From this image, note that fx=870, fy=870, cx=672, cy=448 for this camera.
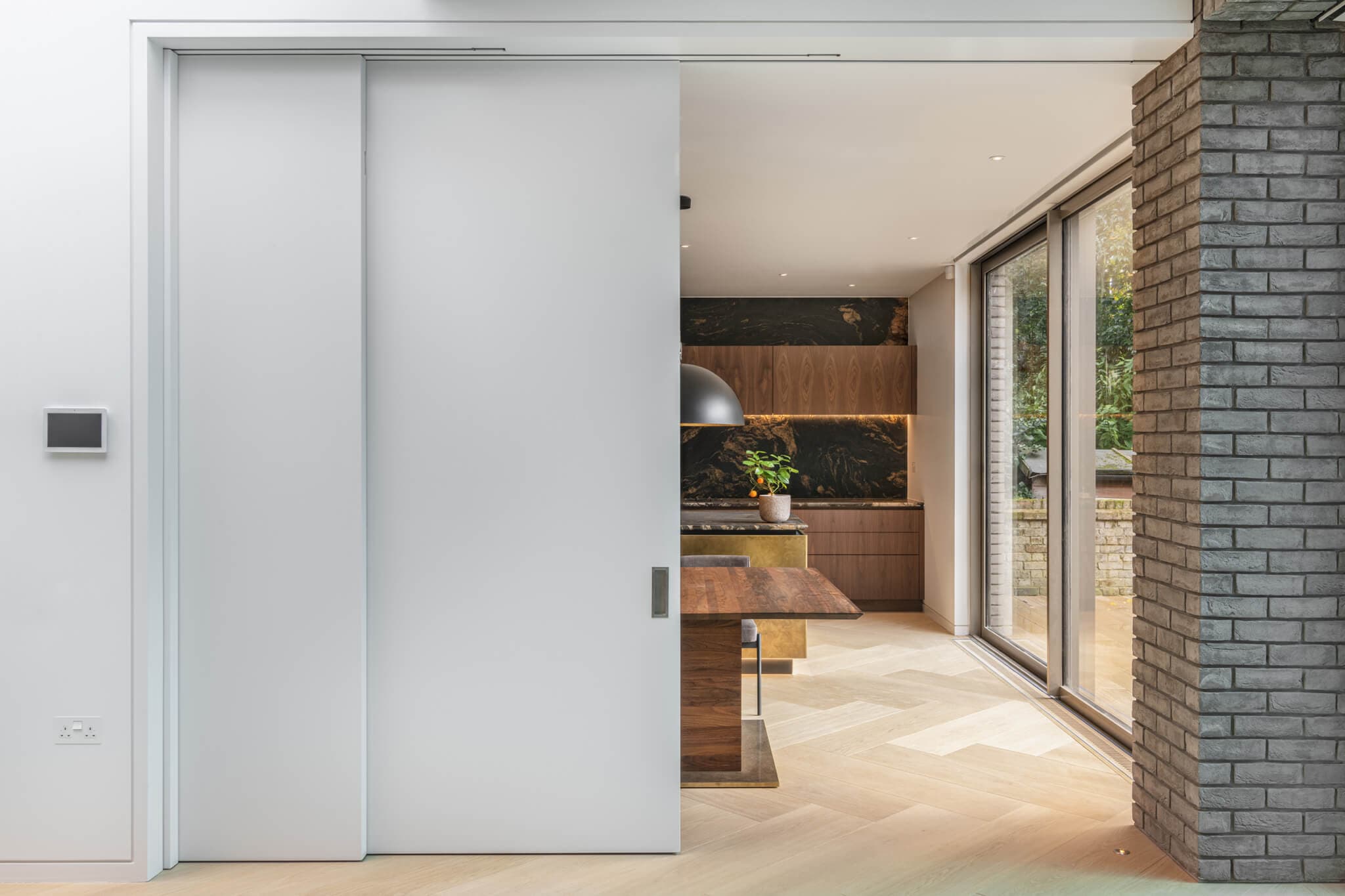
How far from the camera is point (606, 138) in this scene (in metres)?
2.71

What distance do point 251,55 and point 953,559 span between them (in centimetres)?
494

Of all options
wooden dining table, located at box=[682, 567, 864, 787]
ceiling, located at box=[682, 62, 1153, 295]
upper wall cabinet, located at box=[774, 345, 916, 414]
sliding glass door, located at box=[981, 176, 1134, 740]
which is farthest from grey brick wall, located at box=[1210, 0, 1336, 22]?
upper wall cabinet, located at box=[774, 345, 916, 414]

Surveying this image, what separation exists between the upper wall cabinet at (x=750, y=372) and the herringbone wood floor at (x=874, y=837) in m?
3.05

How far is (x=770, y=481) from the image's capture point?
21.2 ft

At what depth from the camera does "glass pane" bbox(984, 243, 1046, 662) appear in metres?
4.73

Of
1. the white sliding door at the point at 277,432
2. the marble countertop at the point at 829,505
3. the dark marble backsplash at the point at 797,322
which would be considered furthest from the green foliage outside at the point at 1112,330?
the white sliding door at the point at 277,432

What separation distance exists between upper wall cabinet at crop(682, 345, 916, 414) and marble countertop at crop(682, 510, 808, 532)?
Result: 4.31 feet

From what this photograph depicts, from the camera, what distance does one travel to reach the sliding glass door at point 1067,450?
12.5ft

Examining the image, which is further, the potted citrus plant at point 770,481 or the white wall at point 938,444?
the white wall at point 938,444

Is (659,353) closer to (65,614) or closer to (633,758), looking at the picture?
(633,758)

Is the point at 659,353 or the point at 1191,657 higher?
the point at 659,353

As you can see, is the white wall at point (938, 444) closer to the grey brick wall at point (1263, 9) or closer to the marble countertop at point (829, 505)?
the marble countertop at point (829, 505)

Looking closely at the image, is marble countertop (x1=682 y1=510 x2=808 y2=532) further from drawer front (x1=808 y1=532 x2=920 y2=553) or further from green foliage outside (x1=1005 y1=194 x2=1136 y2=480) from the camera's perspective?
green foliage outside (x1=1005 y1=194 x2=1136 y2=480)

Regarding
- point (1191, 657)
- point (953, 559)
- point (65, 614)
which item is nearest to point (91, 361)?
point (65, 614)
